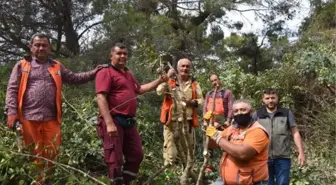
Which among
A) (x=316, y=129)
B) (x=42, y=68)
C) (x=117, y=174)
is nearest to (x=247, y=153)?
(x=117, y=174)

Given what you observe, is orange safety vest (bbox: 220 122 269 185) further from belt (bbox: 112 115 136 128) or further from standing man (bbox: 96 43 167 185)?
belt (bbox: 112 115 136 128)

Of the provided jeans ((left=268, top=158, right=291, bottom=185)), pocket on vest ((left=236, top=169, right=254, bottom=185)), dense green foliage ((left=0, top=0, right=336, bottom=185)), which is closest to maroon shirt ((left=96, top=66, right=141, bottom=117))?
dense green foliage ((left=0, top=0, right=336, bottom=185))

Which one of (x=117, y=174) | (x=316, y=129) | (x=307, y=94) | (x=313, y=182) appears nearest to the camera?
(x=117, y=174)

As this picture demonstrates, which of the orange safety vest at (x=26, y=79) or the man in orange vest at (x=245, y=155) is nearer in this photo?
the man in orange vest at (x=245, y=155)

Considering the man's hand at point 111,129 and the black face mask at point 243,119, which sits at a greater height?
the black face mask at point 243,119

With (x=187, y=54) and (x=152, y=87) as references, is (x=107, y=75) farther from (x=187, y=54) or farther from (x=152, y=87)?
(x=187, y=54)

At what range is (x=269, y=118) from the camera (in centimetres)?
493

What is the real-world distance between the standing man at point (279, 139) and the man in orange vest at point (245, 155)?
3.75ft

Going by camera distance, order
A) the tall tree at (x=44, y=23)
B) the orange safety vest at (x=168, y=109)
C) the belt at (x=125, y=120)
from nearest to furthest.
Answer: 1. the belt at (x=125, y=120)
2. the orange safety vest at (x=168, y=109)
3. the tall tree at (x=44, y=23)

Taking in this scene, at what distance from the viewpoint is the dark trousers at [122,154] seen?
4398 millimetres

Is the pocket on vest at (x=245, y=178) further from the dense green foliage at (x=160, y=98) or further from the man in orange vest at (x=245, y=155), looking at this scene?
the dense green foliage at (x=160, y=98)

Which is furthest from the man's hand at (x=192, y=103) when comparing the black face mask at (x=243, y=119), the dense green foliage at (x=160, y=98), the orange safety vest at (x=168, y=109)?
the black face mask at (x=243, y=119)

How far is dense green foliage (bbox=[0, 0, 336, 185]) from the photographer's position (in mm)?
5165

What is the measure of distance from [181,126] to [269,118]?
1.48 metres
